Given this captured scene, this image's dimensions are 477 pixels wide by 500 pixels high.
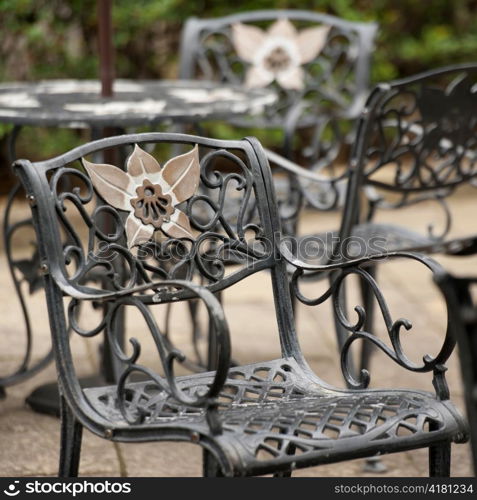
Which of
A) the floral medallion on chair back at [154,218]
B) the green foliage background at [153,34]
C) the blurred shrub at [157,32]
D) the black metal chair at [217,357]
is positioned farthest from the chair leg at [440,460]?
the blurred shrub at [157,32]

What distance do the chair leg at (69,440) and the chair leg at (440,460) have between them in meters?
0.73

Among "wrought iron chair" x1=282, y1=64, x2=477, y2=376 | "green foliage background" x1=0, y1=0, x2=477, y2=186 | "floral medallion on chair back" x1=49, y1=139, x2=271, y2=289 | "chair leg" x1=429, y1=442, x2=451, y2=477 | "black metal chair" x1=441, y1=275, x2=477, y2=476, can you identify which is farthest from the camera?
"green foliage background" x1=0, y1=0, x2=477, y2=186

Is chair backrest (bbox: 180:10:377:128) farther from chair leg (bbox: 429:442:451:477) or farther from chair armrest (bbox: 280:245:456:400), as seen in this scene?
chair leg (bbox: 429:442:451:477)

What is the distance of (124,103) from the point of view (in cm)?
363

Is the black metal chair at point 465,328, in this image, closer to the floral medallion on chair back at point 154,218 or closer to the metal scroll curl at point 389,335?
the metal scroll curl at point 389,335

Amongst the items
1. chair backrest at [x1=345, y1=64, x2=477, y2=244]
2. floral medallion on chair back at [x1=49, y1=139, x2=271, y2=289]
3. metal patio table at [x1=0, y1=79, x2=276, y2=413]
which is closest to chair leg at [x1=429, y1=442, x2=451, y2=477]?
floral medallion on chair back at [x1=49, y1=139, x2=271, y2=289]

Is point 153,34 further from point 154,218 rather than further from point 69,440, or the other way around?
point 69,440

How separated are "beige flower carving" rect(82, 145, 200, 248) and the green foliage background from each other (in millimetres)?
2964

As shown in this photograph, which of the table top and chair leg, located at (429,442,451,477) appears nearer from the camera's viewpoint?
chair leg, located at (429,442,451,477)

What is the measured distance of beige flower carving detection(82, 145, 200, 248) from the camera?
2607 mm

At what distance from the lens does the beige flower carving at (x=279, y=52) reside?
5086mm

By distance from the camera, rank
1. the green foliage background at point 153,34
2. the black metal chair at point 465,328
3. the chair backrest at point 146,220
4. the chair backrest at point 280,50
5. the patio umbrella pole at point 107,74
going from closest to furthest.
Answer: the black metal chair at point 465,328, the chair backrest at point 146,220, the patio umbrella pole at point 107,74, the chair backrest at point 280,50, the green foliage background at point 153,34

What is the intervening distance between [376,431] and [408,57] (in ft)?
18.5

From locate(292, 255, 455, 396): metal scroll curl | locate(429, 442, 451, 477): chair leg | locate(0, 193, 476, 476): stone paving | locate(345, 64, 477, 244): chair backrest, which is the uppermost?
locate(345, 64, 477, 244): chair backrest
